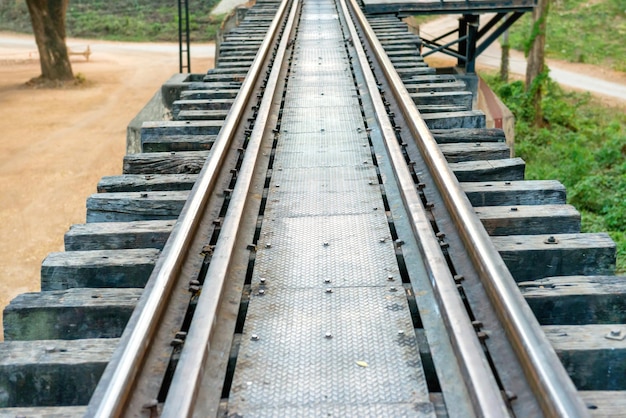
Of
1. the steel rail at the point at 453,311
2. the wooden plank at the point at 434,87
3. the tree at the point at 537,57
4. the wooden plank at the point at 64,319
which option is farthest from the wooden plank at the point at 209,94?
the tree at the point at 537,57

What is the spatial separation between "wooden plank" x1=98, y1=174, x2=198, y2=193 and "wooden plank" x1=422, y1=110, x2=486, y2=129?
2246 mm

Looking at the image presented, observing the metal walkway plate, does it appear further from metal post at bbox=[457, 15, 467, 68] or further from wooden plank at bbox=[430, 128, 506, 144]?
metal post at bbox=[457, 15, 467, 68]

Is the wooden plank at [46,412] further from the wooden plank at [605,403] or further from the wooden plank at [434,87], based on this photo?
the wooden plank at [434,87]

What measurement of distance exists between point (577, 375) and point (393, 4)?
37.3 feet

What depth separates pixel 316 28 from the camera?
1242cm

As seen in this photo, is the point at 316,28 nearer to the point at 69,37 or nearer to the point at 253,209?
the point at 253,209

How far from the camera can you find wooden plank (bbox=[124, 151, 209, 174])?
5336mm

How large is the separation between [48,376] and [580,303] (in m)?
2.11

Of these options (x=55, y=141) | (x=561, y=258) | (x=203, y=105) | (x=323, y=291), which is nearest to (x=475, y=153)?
(x=561, y=258)

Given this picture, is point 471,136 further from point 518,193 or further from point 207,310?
point 207,310

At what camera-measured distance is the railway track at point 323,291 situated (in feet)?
9.16

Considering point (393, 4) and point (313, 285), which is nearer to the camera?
point (313, 285)

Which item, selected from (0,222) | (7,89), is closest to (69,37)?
(7,89)

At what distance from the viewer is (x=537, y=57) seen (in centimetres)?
2209
